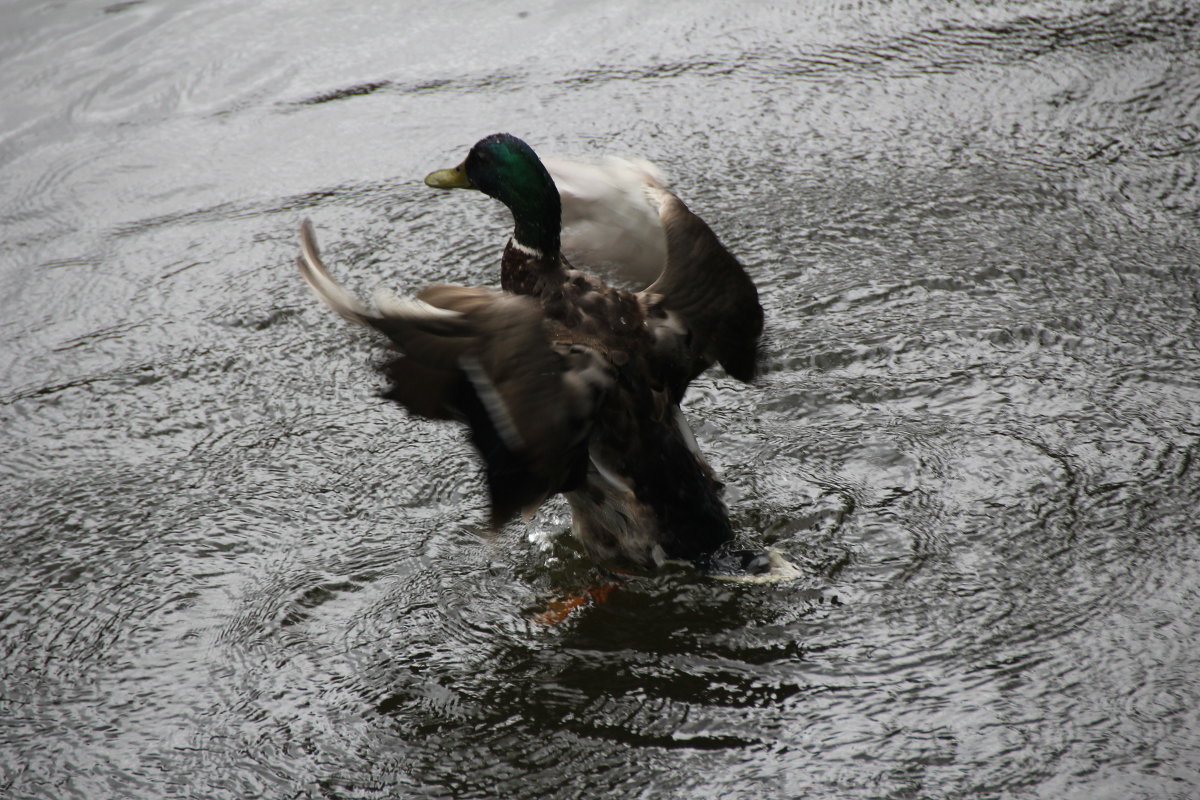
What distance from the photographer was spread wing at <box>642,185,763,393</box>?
3.30m

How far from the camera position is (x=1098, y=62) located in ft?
18.9

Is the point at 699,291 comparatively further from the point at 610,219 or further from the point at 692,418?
the point at 692,418

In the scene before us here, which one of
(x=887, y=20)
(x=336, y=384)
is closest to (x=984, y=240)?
(x=887, y=20)

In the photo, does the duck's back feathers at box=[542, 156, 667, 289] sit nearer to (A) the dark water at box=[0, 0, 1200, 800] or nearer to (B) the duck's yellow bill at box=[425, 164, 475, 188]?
(B) the duck's yellow bill at box=[425, 164, 475, 188]

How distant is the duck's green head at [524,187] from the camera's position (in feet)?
10.5

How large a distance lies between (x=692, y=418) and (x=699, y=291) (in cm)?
70

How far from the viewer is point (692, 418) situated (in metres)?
3.92

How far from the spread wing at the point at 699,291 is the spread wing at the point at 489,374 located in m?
0.46

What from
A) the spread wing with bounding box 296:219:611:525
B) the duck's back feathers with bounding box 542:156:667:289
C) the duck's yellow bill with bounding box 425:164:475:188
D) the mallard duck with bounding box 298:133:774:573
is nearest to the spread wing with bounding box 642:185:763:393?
the mallard duck with bounding box 298:133:774:573

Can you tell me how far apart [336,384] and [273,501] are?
0.62 m

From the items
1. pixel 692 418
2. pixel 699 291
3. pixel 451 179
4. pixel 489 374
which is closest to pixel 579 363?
pixel 489 374

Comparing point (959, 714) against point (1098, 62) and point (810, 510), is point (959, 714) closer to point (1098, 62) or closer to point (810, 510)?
point (810, 510)

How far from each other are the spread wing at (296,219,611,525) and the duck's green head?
29cm

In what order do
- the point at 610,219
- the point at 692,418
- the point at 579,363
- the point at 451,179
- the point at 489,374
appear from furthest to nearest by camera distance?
the point at 692,418 < the point at 610,219 < the point at 451,179 < the point at 579,363 < the point at 489,374
